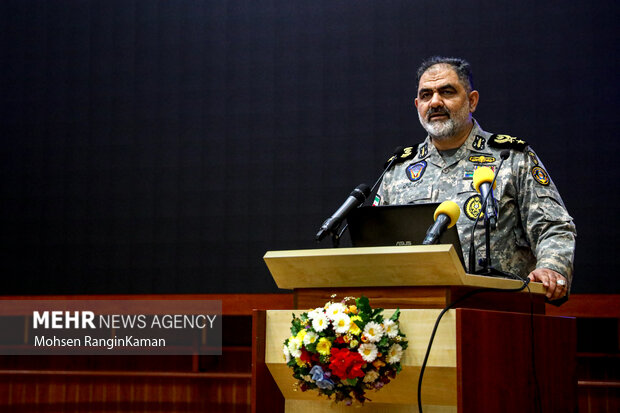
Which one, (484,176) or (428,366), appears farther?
(484,176)

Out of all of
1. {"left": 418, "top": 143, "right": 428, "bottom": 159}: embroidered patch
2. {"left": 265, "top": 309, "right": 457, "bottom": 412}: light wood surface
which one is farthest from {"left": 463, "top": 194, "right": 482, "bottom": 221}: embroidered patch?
{"left": 265, "top": 309, "right": 457, "bottom": 412}: light wood surface

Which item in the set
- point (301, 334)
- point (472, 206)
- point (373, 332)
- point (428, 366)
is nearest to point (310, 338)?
point (301, 334)

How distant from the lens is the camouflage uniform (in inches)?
81.0

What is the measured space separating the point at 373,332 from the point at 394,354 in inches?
2.4

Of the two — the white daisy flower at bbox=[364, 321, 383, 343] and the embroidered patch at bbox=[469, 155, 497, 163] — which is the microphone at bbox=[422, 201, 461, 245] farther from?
the embroidered patch at bbox=[469, 155, 497, 163]

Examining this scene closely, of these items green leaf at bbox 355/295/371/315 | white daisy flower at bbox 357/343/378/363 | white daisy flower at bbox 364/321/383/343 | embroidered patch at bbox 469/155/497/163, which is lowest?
white daisy flower at bbox 357/343/378/363

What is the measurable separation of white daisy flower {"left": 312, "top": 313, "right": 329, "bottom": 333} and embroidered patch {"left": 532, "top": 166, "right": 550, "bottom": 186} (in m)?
1.05

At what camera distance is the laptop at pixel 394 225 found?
5.25ft

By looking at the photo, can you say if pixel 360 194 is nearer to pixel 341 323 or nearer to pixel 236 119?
pixel 341 323

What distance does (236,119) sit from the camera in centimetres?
374

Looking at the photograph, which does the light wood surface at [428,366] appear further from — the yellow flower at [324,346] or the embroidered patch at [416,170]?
the embroidered patch at [416,170]

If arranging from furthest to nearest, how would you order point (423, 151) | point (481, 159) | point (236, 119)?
point (236, 119) < point (423, 151) < point (481, 159)

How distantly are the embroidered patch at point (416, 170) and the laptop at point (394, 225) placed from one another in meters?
0.67

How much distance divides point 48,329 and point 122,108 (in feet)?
4.14
